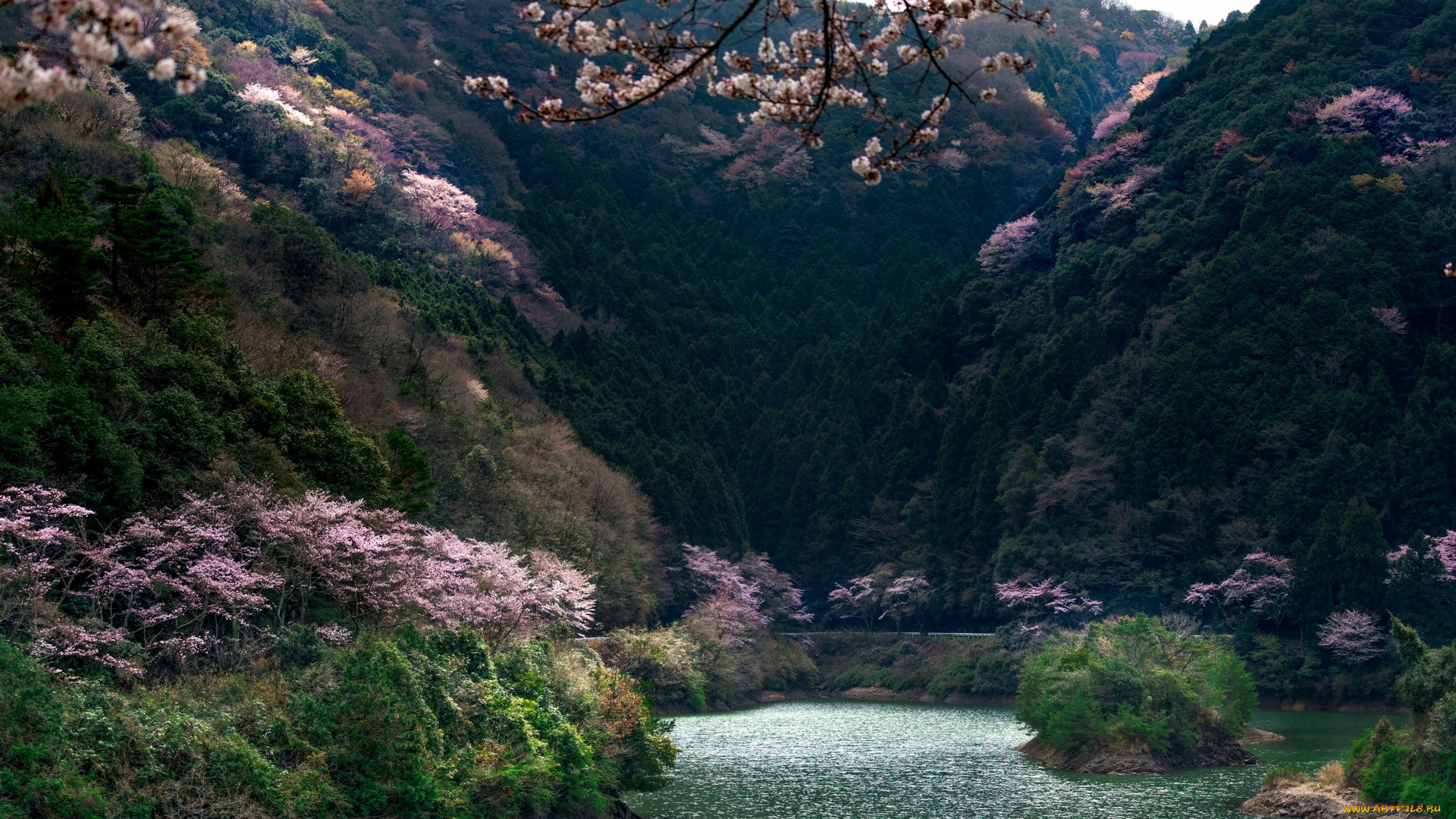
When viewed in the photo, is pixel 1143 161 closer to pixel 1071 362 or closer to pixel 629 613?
pixel 1071 362

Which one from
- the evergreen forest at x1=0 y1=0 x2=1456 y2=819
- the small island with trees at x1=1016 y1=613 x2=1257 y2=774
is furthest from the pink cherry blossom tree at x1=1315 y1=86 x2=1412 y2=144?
the small island with trees at x1=1016 y1=613 x2=1257 y2=774

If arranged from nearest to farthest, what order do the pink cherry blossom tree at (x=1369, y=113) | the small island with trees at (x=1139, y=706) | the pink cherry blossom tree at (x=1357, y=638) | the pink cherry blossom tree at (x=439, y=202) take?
1. the small island with trees at (x=1139, y=706)
2. the pink cherry blossom tree at (x=1357, y=638)
3. the pink cherry blossom tree at (x=1369, y=113)
4. the pink cherry blossom tree at (x=439, y=202)

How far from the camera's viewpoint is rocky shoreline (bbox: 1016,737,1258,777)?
111 feet

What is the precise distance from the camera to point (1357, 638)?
47.7 metres

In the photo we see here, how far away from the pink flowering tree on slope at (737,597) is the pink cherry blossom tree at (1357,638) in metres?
27.8

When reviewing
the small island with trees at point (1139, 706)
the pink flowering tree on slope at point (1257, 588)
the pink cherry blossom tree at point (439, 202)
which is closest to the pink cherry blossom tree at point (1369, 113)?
the pink flowering tree on slope at point (1257, 588)

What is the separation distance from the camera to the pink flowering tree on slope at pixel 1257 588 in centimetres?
5125

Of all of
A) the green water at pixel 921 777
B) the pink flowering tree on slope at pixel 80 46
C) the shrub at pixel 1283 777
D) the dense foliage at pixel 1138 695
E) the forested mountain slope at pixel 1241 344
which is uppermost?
the forested mountain slope at pixel 1241 344

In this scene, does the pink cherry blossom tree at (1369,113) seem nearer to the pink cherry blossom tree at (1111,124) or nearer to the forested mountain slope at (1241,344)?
the forested mountain slope at (1241,344)

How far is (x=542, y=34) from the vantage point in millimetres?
5969

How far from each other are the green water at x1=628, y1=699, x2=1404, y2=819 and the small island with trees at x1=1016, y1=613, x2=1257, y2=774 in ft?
3.44

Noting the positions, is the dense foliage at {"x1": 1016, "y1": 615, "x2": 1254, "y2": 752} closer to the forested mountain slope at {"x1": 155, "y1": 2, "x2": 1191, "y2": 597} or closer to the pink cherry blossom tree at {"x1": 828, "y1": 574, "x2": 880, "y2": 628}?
the forested mountain slope at {"x1": 155, "y1": 2, "x2": 1191, "y2": 597}

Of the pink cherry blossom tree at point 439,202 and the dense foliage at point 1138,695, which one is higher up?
the pink cherry blossom tree at point 439,202

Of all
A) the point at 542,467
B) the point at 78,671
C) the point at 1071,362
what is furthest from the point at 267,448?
the point at 1071,362
